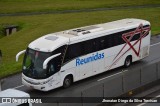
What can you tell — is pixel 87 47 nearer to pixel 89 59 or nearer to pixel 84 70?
pixel 89 59

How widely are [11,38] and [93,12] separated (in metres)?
16.5

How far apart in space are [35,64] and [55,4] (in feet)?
136

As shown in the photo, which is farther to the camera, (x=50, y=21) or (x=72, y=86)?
(x=50, y=21)

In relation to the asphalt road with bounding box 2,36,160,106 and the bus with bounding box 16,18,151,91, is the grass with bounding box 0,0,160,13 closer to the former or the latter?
the asphalt road with bounding box 2,36,160,106

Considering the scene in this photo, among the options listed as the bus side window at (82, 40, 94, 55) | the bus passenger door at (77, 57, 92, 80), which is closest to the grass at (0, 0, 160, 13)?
the bus side window at (82, 40, 94, 55)

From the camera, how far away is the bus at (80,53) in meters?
22.3

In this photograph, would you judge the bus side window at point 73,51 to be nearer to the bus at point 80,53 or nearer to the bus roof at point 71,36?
the bus at point 80,53

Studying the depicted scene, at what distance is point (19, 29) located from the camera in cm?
4891

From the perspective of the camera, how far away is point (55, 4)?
62938 mm

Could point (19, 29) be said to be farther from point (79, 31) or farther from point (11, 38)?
point (79, 31)

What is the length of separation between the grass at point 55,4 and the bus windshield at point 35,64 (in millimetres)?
36216

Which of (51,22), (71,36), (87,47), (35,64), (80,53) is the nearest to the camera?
(35,64)

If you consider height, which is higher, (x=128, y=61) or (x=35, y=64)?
(x=35, y=64)

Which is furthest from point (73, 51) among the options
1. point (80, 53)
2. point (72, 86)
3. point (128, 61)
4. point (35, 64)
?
point (128, 61)
